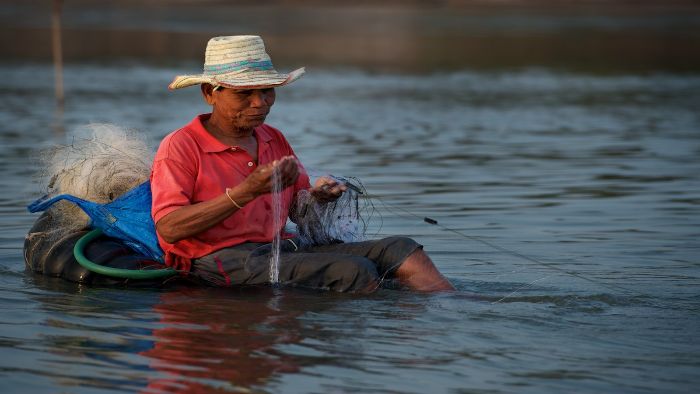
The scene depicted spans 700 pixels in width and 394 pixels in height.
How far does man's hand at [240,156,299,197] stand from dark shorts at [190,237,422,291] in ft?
2.07

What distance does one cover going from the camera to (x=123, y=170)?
24.2 feet

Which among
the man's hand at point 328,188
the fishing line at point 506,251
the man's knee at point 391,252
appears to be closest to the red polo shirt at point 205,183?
the man's hand at point 328,188

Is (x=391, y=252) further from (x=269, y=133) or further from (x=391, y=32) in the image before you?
(x=391, y=32)

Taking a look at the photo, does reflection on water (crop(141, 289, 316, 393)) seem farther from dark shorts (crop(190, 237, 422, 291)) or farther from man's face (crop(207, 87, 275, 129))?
man's face (crop(207, 87, 275, 129))

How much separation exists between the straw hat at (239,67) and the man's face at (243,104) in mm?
75

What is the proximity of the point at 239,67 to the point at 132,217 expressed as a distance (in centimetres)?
113

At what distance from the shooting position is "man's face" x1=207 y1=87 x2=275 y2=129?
6.51 meters

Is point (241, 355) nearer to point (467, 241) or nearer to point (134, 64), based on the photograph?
point (467, 241)

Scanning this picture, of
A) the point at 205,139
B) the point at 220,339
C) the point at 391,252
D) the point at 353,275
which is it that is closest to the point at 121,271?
the point at 205,139

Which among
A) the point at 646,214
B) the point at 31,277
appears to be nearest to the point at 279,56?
the point at 646,214

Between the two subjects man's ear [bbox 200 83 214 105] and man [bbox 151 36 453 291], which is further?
man's ear [bbox 200 83 214 105]

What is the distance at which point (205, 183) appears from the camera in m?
6.55

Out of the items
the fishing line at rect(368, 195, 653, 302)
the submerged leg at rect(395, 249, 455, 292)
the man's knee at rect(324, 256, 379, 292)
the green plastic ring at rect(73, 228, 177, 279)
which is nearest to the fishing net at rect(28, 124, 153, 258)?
the green plastic ring at rect(73, 228, 177, 279)

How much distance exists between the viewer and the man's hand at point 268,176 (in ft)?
19.7
